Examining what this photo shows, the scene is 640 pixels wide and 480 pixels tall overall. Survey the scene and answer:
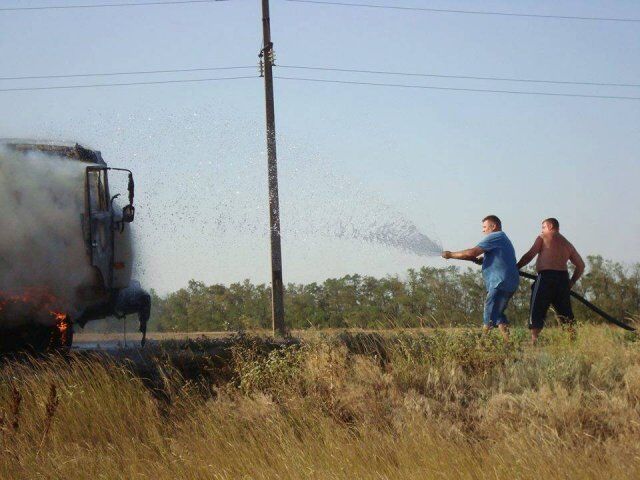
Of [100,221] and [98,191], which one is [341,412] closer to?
[100,221]

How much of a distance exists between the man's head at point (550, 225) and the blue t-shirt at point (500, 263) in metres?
0.63

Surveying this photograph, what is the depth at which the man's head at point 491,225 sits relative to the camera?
13.6 meters

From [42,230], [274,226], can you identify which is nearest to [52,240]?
[42,230]

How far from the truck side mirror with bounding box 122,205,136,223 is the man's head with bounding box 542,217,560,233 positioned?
20.3ft

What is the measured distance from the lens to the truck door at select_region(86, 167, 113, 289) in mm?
14719

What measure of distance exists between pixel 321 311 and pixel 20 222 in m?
13.8

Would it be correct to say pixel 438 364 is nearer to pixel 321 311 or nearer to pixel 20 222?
pixel 20 222

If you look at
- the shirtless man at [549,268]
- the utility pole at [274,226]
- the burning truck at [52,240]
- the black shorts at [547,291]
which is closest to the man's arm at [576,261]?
the shirtless man at [549,268]

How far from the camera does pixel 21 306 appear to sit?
1388 cm

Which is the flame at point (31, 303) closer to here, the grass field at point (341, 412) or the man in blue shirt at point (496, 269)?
the grass field at point (341, 412)

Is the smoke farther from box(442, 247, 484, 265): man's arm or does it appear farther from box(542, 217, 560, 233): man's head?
box(542, 217, 560, 233): man's head

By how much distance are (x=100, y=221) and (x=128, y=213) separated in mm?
461

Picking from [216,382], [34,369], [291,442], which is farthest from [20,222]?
[291,442]

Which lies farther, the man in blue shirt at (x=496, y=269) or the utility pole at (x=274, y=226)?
the utility pole at (x=274, y=226)
